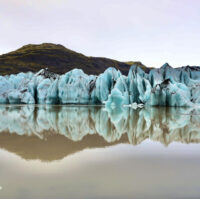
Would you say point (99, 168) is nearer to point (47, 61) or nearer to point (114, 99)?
point (114, 99)

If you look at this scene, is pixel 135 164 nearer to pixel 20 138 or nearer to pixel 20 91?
pixel 20 138

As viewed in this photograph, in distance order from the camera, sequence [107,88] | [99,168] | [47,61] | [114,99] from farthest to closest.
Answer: [47,61]
[107,88]
[114,99]
[99,168]

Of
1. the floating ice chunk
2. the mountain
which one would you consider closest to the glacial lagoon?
the floating ice chunk

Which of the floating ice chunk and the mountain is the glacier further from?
the mountain

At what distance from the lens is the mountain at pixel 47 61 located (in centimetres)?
7104

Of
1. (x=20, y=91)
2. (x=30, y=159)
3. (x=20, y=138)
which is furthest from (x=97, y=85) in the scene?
(x=30, y=159)

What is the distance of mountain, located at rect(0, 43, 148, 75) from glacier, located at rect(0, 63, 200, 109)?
42.9m

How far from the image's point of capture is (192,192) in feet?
6.46

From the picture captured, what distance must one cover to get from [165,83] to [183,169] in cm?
1962

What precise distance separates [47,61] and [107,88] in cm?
6175

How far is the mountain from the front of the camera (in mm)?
71044

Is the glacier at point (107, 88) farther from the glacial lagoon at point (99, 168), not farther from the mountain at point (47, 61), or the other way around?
the mountain at point (47, 61)

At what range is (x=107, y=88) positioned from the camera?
2583 cm

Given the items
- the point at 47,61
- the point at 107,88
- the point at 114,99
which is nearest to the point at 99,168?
the point at 114,99
